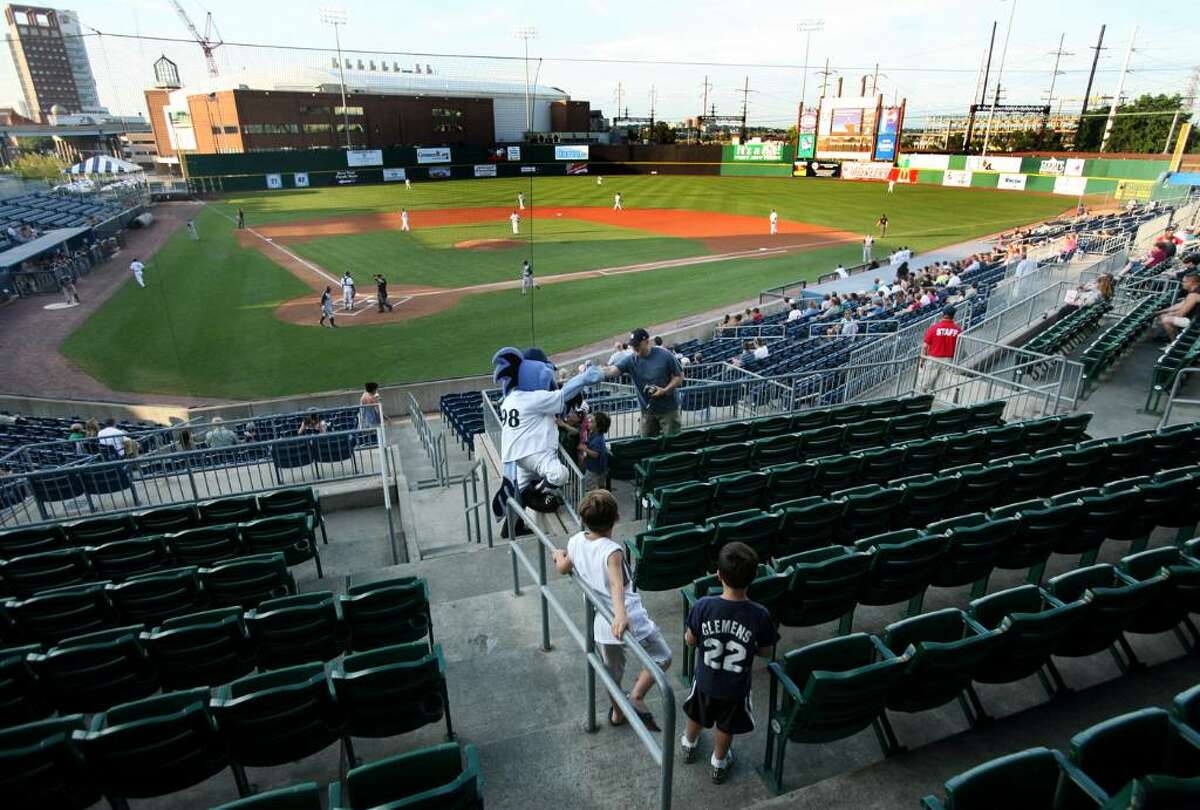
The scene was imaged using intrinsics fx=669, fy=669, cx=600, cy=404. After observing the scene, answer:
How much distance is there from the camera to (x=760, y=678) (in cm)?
484

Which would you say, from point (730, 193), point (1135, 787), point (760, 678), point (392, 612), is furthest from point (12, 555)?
point (730, 193)

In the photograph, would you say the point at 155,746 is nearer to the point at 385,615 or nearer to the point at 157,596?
the point at 385,615

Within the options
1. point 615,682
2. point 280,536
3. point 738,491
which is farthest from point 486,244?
point 615,682

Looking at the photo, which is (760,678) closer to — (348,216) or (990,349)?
(990,349)

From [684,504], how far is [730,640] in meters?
3.03

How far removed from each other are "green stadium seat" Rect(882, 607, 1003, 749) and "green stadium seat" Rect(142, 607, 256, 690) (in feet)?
14.1

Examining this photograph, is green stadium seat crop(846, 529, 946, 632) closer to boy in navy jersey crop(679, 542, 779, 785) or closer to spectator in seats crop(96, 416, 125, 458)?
boy in navy jersey crop(679, 542, 779, 785)

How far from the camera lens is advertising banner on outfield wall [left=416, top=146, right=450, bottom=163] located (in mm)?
56250

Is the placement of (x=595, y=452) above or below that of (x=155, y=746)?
below

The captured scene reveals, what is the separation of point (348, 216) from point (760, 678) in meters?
47.5

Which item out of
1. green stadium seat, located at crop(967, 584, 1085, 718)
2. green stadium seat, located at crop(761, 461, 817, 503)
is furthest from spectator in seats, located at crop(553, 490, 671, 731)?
green stadium seat, located at crop(761, 461, 817, 503)

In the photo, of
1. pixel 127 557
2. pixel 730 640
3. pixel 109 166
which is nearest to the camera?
pixel 730 640

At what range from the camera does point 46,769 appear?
3375mm

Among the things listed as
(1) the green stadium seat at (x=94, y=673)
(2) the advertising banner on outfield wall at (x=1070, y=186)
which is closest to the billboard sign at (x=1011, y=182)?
(2) the advertising banner on outfield wall at (x=1070, y=186)
